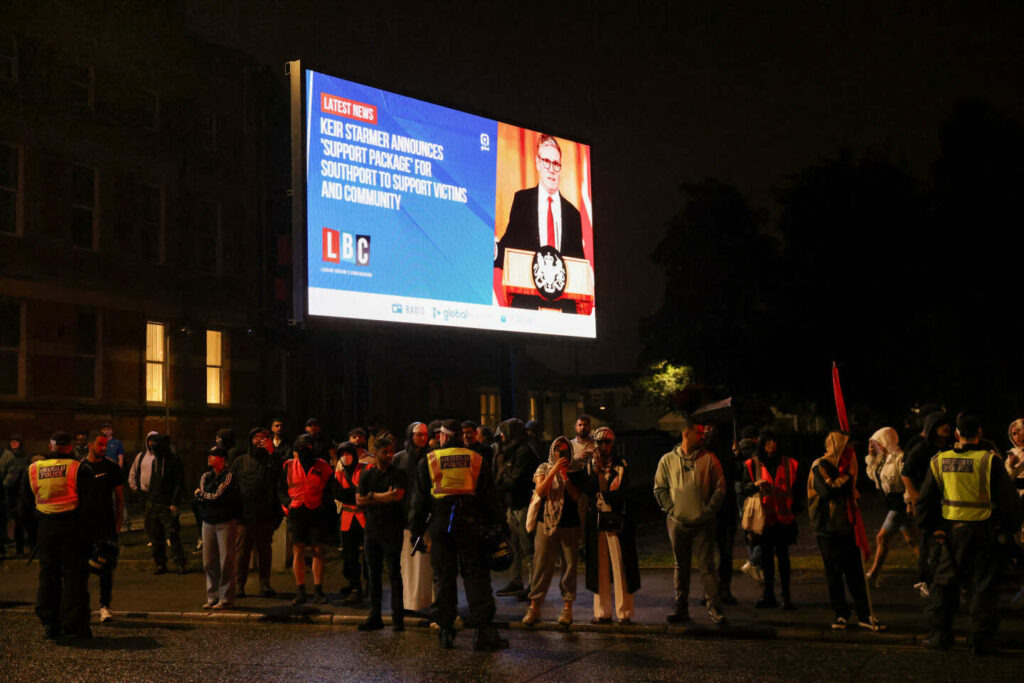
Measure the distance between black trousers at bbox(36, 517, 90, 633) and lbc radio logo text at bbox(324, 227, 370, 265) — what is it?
6.44 metres

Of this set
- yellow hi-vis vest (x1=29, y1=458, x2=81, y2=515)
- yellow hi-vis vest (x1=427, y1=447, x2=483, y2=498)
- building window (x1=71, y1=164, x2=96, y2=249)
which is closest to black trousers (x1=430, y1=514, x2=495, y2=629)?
yellow hi-vis vest (x1=427, y1=447, x2=483, y2=498)

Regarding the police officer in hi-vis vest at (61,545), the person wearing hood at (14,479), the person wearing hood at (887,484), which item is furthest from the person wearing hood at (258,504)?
the person wearing hood at (887,484)

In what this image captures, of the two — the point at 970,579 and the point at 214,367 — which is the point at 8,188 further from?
the point at 970,579

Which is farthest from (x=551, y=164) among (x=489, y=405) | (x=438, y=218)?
(x=489, y=405)

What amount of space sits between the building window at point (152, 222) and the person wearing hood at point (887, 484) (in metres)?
20.7

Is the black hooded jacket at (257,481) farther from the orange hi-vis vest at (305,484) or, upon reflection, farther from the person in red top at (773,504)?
the person in red top at (773,504)

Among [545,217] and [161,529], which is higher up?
[545,217]

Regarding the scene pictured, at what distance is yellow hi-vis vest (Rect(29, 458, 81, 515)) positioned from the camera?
34.2 feet

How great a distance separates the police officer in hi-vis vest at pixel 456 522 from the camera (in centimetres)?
950

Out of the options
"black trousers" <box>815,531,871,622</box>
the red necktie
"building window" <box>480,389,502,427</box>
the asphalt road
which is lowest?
the asphalt road

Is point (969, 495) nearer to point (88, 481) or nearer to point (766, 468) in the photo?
point (766, 468)

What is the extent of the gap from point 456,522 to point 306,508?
3214 mm

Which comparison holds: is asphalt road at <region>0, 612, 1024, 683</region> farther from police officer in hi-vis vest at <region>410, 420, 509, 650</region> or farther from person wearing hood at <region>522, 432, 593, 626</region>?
person wearing hood at <region>522, 432, 593, 626</region>

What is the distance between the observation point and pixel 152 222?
28.4 m
